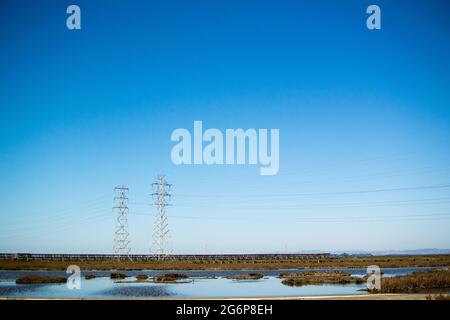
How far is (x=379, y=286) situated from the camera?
1153 inches
